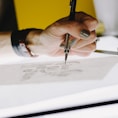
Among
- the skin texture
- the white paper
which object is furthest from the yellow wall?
the white paper

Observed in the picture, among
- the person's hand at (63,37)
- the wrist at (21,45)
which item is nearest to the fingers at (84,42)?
the person's hand at (63,37)

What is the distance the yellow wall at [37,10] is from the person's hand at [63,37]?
0.07 meters

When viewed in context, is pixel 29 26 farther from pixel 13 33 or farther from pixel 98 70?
pixel 98 70

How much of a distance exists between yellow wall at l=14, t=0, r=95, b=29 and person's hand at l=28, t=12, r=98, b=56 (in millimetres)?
68

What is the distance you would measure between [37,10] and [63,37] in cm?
Answer: 18

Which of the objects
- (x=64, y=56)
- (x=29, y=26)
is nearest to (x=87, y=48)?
(x=64, y=56)

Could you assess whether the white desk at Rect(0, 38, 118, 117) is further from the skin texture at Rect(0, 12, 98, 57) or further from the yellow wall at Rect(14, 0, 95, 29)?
the yellow wall at Rect(14, 0, 95, 29)

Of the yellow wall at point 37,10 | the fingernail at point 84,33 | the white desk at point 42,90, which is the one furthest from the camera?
the yellow wall at point 37,10

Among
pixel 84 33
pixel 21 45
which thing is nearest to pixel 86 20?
pixel 84 33

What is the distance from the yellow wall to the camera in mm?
690

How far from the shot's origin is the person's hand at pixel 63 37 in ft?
1.81

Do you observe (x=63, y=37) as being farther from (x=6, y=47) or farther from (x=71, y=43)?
(x=6, y=47)

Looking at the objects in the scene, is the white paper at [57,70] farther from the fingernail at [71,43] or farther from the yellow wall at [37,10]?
the yellow wall at [37,10]

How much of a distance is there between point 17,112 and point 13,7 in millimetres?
400
